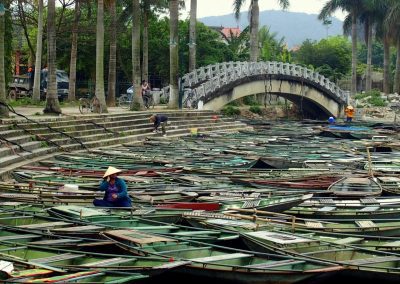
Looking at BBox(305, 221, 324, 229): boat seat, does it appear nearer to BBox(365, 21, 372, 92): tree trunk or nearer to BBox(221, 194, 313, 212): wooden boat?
BBox(221, 194, 313, 212): wooden boat

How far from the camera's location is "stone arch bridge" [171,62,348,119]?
44250mm

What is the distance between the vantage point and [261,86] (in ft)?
162

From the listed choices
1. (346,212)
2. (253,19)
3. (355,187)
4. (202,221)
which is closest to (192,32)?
(253,19)

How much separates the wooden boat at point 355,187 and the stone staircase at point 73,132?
894 cm

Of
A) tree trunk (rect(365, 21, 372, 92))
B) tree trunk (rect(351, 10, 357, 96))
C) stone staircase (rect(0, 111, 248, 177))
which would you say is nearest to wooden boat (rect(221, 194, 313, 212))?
stone staircase (rect(0, 111, 248, 177))

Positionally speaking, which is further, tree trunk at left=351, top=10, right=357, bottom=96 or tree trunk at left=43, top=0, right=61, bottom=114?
tree trunk at left=351, top=10, right=357, bottom=96

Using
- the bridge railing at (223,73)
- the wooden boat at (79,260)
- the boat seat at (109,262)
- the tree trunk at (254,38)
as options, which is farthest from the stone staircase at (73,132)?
the tree trunk at (254,38)

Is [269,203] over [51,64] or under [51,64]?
under

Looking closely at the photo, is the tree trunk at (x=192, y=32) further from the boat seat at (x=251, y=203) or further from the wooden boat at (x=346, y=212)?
the wooden boat at (x=346, y=212)

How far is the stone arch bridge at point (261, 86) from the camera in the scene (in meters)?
44.2

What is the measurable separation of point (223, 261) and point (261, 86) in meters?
38.5

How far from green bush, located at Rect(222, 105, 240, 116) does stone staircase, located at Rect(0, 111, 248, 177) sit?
1022 cm

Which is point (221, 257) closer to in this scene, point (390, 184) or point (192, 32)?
point (390, 184)

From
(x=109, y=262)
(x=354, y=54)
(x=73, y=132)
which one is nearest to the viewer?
(x=109, y=262)
